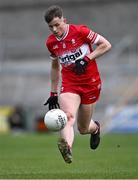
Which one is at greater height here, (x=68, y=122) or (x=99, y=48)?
(x=99, y=48)

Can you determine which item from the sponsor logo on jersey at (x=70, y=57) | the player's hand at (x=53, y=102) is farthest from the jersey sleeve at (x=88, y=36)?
the player's hand at (x=53, y=102)

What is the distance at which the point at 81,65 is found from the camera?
12.5 m

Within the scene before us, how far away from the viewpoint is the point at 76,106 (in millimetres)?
12641

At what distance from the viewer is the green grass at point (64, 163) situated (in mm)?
11922

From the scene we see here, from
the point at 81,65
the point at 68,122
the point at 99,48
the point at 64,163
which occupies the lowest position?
the point at 64,163

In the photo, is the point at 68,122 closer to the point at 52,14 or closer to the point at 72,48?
the point at 72,48

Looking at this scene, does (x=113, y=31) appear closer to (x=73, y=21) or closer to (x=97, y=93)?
(x=73, y=21)

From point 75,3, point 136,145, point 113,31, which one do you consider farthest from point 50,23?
point 75,3

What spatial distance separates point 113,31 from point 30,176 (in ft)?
78.0

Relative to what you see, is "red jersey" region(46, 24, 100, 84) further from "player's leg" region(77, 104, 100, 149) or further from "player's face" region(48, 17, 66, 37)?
"player's leg" region(77, 104, 100, 149)

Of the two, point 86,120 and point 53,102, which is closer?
point 53,102

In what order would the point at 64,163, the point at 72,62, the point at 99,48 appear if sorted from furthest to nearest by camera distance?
the point at 64,163 < the point at 99,48 < the point at 72,62

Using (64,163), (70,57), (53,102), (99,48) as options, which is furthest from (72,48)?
(64,163)

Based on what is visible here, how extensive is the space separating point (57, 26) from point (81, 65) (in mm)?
703
